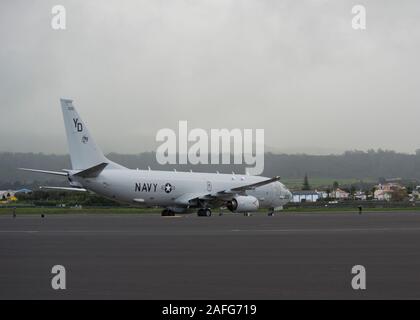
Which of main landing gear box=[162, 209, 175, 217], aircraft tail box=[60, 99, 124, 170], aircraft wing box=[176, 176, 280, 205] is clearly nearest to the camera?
aircraft tail box=[60, 99, 124, 170]

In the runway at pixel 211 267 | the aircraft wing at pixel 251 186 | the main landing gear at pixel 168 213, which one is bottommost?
the main landing gear at pixel 168 213

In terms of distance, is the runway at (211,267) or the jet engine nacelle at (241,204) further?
the jet engine nacelle at (241,204)

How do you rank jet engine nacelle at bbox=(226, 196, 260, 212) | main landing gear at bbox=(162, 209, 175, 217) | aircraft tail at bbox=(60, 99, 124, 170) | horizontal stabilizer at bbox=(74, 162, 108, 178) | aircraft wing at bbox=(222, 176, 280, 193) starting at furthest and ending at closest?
aircraft wing at bbox=(222, 176, 280, 193)
jet engine nacelle at bbox=(226, 196, 260, 212)
main landing gear at bbox=(162, 209, 175, 217)
aircraft tail at bbox=(60, 99, 124, 170)
horizontal stabilizer at bbox=(74, 162, 108, 178)

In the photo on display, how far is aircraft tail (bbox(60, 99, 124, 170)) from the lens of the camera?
62.2 m

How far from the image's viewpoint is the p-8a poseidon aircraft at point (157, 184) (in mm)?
62281

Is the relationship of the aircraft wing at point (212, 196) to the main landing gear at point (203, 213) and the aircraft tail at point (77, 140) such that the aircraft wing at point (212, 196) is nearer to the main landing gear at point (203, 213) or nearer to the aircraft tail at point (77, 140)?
the main landing gear at point (203, 213)

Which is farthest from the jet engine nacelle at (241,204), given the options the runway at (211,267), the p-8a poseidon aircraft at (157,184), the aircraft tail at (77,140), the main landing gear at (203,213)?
the runway at (211,267)

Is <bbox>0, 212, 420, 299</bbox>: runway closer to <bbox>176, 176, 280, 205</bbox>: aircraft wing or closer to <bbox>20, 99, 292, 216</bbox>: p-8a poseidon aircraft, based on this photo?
<bbox>20, 99, 292, 216</bbox>: p-8a poseidon aircraft

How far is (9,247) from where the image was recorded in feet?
85.0

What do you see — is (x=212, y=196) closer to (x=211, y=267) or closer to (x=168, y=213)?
(x=168, y=213)

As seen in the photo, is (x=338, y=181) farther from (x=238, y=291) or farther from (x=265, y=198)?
(x=238, y=291)

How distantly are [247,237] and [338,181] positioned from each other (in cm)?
15181

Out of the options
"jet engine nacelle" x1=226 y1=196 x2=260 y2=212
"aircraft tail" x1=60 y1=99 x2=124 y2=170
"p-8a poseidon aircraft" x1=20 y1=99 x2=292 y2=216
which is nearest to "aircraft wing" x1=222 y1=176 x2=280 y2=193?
"p-8a poseidon aircraft" x1=20 y1=99 x2=292 y2=216
